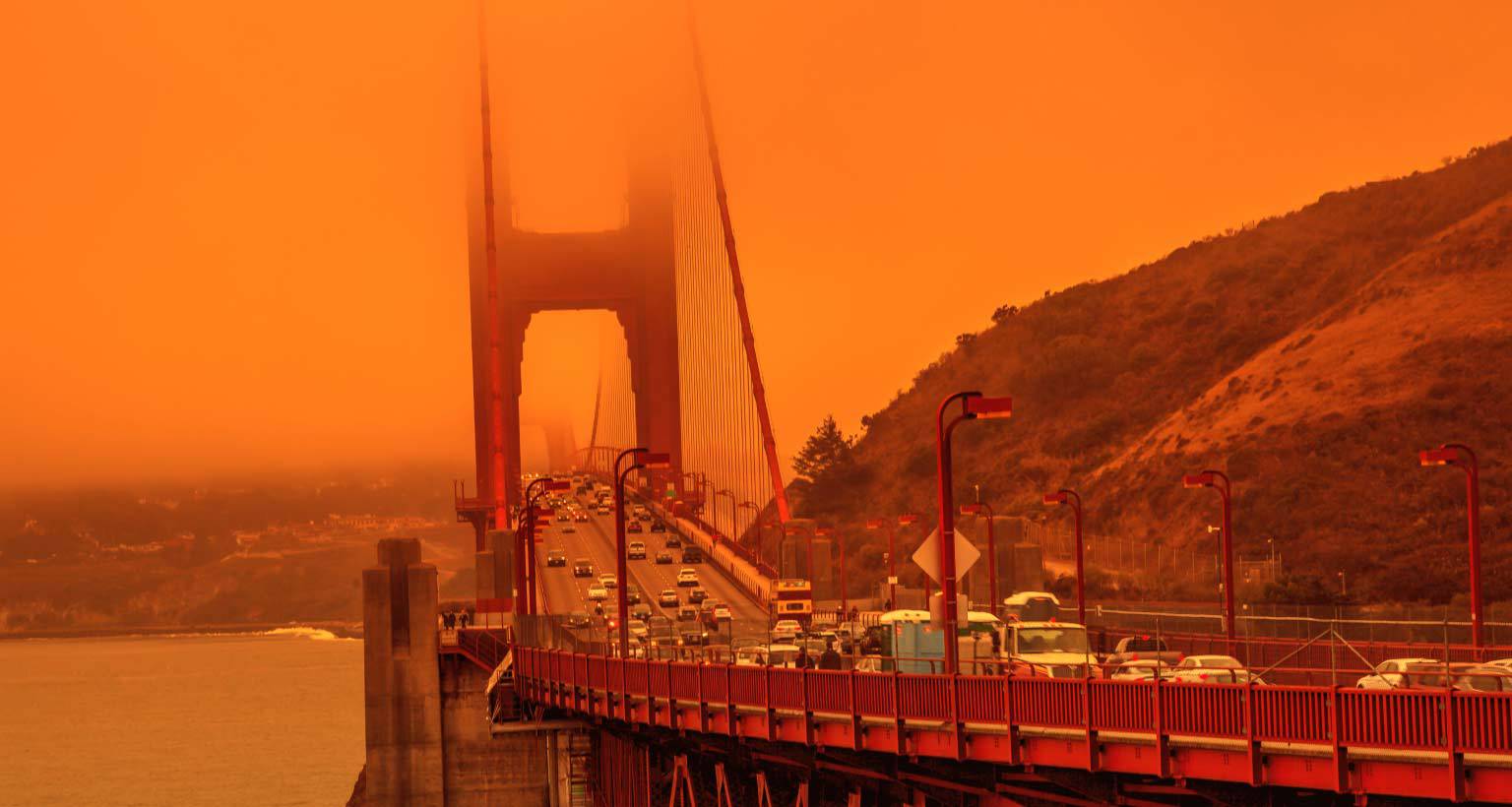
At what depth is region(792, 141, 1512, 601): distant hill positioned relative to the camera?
95.4m

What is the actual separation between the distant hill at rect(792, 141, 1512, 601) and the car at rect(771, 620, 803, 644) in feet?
64.0

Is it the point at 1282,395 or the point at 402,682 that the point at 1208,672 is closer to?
the point at 402,682

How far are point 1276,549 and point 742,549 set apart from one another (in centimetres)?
2676

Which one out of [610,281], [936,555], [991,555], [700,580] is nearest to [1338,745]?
[936,555]

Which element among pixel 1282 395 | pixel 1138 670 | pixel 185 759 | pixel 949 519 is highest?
pixel 1282 395

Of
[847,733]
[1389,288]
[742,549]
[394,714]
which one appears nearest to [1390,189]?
[1389,288]

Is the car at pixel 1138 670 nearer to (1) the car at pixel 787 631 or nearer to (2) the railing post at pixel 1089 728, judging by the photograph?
(2) the railing post at pixel 1089 728

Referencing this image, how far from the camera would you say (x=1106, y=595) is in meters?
88.2

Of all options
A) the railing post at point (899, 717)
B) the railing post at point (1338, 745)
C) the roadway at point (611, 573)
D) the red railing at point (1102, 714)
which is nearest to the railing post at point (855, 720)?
the red railing at point (1102, 714)

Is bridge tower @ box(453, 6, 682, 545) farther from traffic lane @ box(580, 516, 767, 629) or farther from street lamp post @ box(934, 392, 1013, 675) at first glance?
street lamp post @ box(934, 392, 1013, 675)

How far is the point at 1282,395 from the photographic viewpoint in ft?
383

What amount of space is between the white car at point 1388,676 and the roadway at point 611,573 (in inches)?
1708

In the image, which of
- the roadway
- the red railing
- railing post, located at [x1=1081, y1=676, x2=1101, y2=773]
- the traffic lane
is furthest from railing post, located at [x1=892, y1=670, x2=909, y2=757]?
the traffic lane

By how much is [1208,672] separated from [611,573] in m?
86.7
